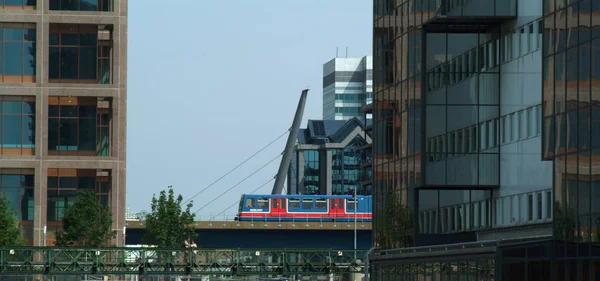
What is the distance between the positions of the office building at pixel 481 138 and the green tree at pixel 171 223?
1656 inches

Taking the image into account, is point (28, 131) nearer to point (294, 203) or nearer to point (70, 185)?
point (70, 185)

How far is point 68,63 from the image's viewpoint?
10081 cm

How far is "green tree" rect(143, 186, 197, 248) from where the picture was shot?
368ft

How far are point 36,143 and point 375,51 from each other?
119 ft

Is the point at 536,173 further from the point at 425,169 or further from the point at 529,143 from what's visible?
the point at 425,169

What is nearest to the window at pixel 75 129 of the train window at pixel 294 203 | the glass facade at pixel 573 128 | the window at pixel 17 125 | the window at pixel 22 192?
the window at pixel 17 125

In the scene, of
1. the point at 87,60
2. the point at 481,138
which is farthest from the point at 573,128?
the point at 87,60

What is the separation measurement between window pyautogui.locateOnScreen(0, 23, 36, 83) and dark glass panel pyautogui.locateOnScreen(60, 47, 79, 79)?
2001 millimetres

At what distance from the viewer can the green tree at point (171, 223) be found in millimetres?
112250

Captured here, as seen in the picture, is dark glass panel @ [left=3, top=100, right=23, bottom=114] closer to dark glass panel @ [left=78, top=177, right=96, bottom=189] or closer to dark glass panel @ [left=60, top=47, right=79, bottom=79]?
dark glass panel @ [left=60, top=47, right=79, bottom=79]

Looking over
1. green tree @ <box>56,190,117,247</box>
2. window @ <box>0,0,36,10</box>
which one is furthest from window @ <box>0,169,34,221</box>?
window @ <box>0,0,36,10</box>

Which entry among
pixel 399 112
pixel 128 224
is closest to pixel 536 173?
pixel 399 112

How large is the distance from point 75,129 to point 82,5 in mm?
8924

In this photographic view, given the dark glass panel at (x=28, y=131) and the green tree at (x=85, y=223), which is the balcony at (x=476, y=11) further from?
the dark glass panel at (x=28, y=131)
